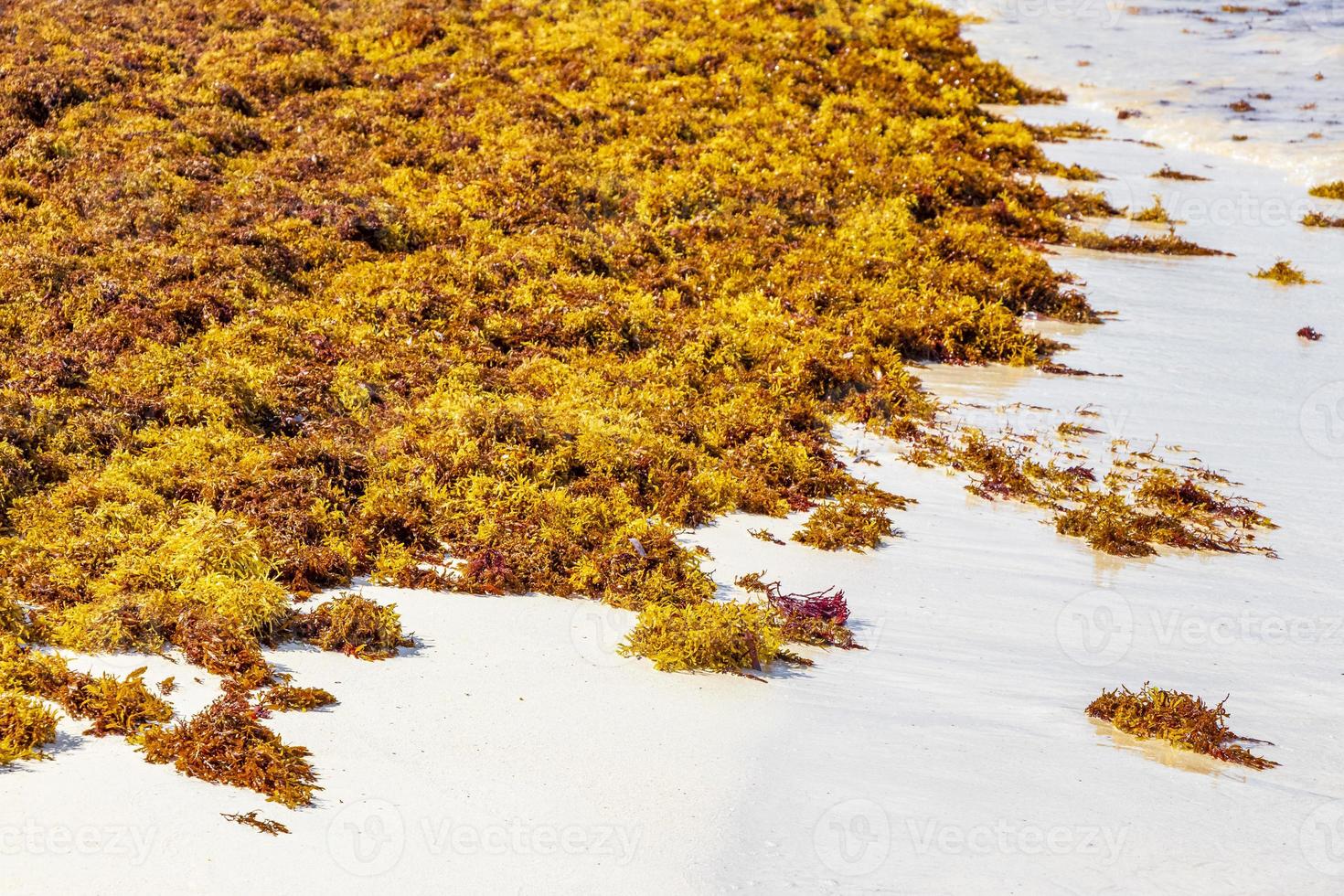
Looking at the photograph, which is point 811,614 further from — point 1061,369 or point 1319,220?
point 1319,220

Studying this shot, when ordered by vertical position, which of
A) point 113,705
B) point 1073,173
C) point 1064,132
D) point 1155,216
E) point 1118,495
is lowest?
point 1118,495

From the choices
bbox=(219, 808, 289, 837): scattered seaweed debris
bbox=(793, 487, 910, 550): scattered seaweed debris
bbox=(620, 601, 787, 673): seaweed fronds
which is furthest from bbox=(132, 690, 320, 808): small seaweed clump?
bbox=(793, 487, 910, 550): scattered seaweed debris

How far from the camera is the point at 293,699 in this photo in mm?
5375

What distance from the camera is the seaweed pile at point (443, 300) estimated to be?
6535mm

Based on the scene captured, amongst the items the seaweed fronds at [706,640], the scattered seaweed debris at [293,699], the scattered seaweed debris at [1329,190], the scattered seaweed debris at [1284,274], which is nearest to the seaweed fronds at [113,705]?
the scattered seaweed debris at [293,699]

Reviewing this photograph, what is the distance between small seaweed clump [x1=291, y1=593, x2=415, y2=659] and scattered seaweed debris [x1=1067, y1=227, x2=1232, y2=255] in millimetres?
12084

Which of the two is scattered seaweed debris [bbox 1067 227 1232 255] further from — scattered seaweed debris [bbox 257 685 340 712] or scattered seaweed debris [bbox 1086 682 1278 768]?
scattered seaweed debris [bbox 257 685 340 712]

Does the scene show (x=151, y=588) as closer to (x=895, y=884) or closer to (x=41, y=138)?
(x=895, y=884)

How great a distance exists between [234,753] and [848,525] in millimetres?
4804

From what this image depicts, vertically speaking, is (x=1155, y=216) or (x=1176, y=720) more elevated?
(x=1155, y=216)

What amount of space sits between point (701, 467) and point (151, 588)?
170 inches

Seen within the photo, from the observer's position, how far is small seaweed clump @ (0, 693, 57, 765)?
4.63 meters

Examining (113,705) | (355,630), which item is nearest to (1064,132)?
(355,630)

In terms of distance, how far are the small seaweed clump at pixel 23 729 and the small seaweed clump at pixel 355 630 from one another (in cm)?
144
